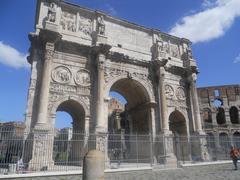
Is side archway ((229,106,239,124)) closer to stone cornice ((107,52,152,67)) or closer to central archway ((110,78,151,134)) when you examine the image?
central archway ((110,78,151,134))

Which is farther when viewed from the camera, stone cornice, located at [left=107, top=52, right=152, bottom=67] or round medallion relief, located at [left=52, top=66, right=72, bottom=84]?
stone cornice, located at [left=107, top=52, right=152, bottom=67]

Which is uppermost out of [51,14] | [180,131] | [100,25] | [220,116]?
[100,25]

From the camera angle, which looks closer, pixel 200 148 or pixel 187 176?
pixel 187 176

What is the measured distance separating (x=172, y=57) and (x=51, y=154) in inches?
461

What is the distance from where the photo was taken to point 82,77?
1365 cm

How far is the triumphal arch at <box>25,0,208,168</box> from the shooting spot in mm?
12031

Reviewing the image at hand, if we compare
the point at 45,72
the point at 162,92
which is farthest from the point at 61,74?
the point at 162,92

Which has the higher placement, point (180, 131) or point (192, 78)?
point (192, 78)

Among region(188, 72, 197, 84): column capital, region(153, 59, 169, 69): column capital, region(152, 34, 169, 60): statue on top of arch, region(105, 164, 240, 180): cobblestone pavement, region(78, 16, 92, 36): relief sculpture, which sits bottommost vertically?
region(105, 164, 240, 180): cobblestone pavement

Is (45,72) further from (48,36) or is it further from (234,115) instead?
(234,115)

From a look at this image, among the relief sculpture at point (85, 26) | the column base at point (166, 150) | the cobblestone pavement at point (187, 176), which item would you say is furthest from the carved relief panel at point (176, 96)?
the cobblestone pavement at point (187, 176)

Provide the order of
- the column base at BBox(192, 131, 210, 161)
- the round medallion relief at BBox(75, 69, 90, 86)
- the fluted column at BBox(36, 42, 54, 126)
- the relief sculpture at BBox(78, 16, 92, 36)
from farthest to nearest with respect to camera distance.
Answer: the column base at BBox(192, 131, 210, 161), the relief sculpture at BBox(78, 16, 92, 36), the round medallion relief at BBox(75, 69, 90, 86), the fluted column at BBox(36, 42, 54, 126)

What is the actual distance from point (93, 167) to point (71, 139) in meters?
8.52

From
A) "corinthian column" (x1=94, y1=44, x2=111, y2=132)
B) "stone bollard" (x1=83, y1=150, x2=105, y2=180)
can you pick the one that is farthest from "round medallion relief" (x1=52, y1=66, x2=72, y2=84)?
"stone bollard" (x1=83, y1=150, x2=105, y2=180)
